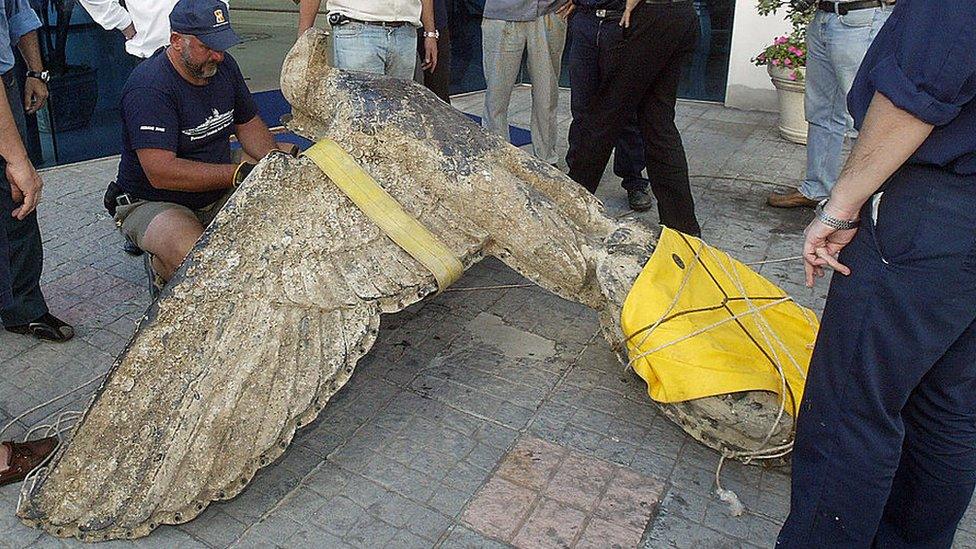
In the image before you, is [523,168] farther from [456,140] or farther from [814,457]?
[814,457]

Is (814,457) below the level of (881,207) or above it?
Result: below

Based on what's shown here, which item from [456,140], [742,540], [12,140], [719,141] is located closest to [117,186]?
[12,140]

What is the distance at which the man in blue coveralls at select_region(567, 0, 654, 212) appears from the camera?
3877 millimetres

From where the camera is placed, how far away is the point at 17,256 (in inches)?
130

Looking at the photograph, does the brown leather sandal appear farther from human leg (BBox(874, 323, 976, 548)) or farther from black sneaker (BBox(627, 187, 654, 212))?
black sneaker (BBox(627, 187, 654, 212))

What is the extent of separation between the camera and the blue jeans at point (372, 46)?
417cm

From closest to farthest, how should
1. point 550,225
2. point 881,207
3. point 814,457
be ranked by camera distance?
point 881,207
point 814,457
point 550,225

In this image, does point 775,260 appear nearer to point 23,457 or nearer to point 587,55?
point 587,55

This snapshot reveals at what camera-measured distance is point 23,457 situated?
97.9 inches

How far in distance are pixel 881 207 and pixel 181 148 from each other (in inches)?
102

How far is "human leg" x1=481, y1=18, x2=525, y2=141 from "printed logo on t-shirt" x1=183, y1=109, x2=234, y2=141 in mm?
1793

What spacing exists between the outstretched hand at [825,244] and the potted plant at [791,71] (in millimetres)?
4560

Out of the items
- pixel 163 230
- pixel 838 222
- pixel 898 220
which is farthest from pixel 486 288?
pixel 898 220

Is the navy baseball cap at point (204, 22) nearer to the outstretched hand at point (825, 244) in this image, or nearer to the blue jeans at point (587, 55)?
the blue jeans at point (587, 55)
